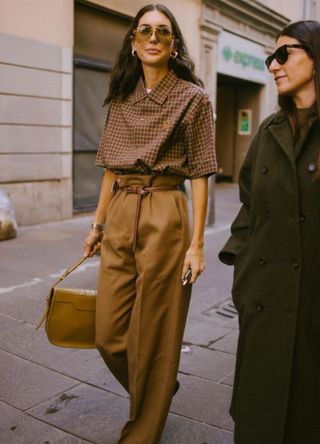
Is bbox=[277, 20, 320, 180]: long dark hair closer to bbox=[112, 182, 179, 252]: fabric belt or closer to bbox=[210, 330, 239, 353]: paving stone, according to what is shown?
bbox=[112, 182, 179, 252]: fabric belt

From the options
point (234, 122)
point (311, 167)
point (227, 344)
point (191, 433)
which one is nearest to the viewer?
point (311, 167)

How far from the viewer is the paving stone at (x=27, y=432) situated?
2883 mm

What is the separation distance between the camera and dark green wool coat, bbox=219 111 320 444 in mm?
2252

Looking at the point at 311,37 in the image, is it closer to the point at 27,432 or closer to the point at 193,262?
the point at 193,262

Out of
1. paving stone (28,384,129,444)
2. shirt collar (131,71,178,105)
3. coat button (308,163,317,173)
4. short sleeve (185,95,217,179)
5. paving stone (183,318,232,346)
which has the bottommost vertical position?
paving stone (28,384,129,444)

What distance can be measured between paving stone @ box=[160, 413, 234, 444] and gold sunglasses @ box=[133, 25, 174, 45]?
6.41 feet

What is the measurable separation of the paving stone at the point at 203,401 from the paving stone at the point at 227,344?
1.98 feet

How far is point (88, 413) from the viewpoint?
318 centimetres

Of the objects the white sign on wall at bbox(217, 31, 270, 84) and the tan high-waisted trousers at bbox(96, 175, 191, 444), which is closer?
the tan high-waisted trousers at bbox(96, 175, 191, 444)

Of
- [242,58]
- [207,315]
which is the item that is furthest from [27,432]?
[242,58]

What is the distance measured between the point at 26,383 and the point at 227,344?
5.15 feet

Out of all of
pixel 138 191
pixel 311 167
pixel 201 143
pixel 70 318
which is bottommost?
pixel 70 318

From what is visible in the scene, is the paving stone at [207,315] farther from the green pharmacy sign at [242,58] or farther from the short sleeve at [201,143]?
the green pharmacy sign at [242,58]

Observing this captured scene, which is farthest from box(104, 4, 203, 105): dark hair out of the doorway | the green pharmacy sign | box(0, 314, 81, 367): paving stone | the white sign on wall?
the doorway
